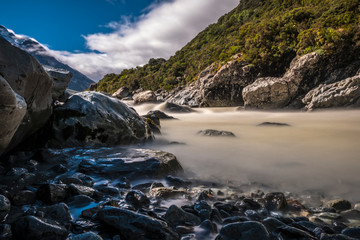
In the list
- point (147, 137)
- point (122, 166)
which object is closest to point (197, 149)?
point (147, 137)

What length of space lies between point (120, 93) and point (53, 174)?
41323mm

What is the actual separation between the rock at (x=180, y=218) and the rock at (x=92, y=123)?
3737 mm

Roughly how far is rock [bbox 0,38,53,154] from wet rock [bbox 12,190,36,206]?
3.18ft

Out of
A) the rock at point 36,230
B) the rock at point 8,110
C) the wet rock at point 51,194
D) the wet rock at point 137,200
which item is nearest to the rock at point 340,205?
the wet rock at point 137,200

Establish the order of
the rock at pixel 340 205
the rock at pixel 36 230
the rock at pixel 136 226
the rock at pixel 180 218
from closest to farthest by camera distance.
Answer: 1. the rock at pixel 36 230
2. the rock at pixel 136 226
3. the rock at pixel 180 218
4. the rock at pixel 340 205

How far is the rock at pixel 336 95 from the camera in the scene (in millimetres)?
14078

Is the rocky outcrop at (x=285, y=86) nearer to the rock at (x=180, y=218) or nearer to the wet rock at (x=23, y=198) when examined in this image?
the rock at (x=180, y=218)

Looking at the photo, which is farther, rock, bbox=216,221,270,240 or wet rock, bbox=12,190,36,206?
wet rock, bbox=12,190,36,206

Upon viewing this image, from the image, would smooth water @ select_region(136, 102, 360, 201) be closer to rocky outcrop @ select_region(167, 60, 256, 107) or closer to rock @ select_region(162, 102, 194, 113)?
rock @ select_region(162, 102, 194, 113)

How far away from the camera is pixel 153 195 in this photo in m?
2.99

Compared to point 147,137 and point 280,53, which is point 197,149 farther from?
point 280,53

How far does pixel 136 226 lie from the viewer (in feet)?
6.50

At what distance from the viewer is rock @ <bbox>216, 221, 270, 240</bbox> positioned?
6.46 ft

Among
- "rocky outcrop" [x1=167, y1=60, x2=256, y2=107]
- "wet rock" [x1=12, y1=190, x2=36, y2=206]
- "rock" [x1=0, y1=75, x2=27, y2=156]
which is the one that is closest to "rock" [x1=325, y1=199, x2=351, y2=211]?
"wet rock" [x1=12, y1=190, x2=36, y2=206]
